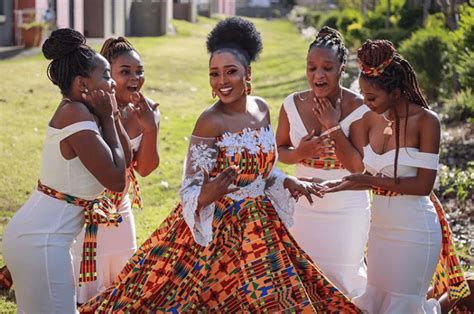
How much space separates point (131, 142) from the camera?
5.71 m

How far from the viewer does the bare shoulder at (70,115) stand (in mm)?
4273

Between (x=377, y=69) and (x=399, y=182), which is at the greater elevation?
(x=377, y=69)

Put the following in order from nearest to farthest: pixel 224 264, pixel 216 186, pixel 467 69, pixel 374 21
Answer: pixel 216 186 → pixel 224 264 → pixel 467 69 → pixel 374 21

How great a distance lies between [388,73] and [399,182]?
596mm

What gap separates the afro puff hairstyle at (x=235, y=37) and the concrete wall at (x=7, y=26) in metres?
17.6

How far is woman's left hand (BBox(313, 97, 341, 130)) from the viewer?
18.5 feet

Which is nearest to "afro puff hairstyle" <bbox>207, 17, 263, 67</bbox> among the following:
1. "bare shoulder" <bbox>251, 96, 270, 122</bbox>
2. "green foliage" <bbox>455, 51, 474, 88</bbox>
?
"bare shoulder" <bbox>251, 96, 270, 122</bbox>

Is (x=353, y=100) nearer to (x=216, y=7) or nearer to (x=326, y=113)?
(x=326, y=113)

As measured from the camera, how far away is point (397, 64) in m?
4.89

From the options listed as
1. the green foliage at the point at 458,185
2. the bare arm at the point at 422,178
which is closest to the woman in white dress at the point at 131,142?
the bare arm at the point at 422,178

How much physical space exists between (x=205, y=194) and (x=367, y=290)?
1.14 m

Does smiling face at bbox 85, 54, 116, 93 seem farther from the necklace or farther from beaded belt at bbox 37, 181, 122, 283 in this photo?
the necklace

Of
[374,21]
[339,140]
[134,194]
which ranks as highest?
[339,140]

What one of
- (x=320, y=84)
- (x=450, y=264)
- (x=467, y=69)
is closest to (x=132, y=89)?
(x=320, y=84)
